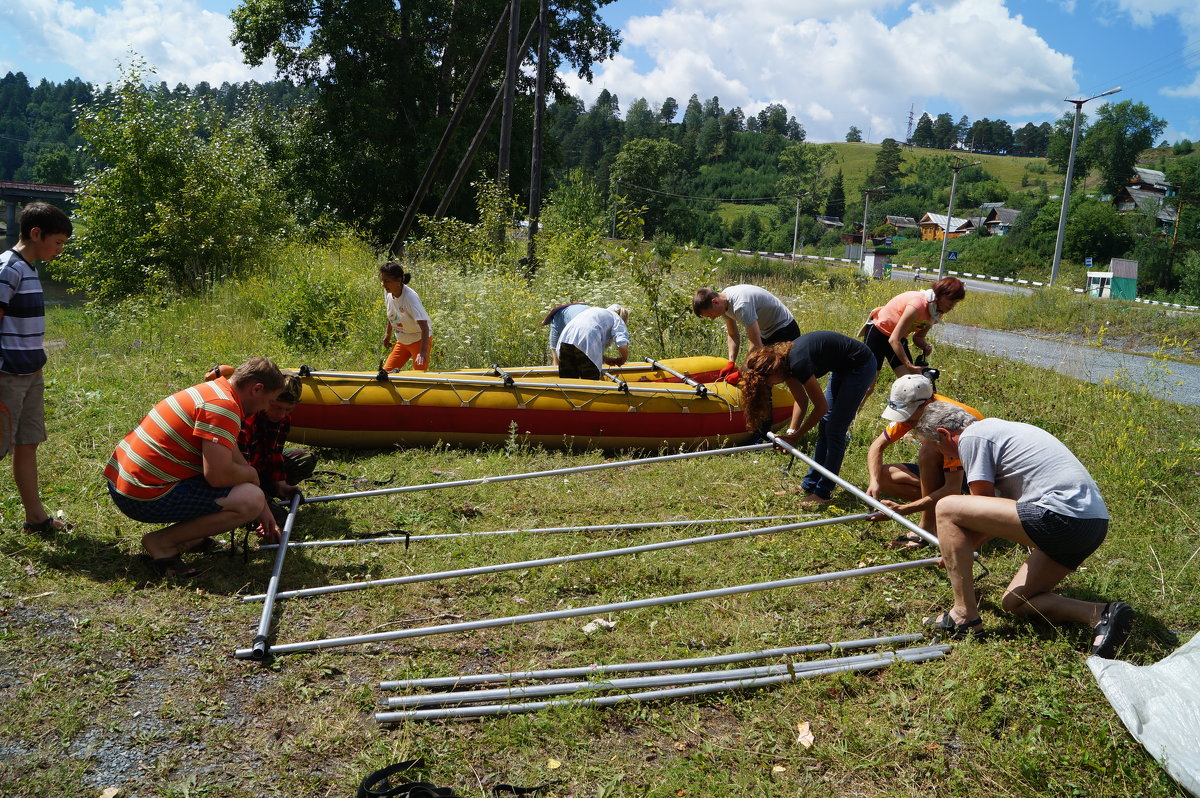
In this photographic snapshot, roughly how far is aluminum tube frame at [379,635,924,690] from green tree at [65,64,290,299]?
13356 mm

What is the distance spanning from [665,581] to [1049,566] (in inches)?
78.0

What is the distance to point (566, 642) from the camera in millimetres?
3832

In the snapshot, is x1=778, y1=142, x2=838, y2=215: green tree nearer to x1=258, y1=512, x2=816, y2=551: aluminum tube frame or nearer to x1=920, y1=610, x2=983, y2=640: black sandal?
Result: x1=258, y1=512, x2=816, y2=551: aluminum tube frame

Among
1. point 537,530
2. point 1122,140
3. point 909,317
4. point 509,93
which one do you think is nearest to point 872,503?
point 537,530

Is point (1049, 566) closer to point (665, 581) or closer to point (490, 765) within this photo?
point (665, 581)

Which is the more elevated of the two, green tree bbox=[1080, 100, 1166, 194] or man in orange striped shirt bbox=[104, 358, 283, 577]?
green tree bbox=[1080, 100, 1166, 194]

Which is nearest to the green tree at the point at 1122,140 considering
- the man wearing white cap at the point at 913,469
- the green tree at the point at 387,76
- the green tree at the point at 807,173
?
the green tree at the point at 807,173

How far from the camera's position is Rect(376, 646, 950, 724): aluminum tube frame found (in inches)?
126

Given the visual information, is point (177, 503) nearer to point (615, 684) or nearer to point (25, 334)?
point (25, 334)

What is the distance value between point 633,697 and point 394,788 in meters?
1.05

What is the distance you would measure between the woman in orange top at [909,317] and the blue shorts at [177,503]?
484 cm

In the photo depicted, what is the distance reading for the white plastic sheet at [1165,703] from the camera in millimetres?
2908

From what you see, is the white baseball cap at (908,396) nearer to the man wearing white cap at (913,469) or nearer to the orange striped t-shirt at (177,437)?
the man wearing white cap at (913,469)

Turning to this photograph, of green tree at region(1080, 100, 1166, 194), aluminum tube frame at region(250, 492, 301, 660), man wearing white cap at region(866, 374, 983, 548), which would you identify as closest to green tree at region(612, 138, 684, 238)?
green tree at region(1080, 100, 1166, 194)
